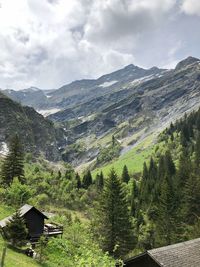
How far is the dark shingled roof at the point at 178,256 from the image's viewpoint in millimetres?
20969

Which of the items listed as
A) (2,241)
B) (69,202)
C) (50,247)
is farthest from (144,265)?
(69,202)

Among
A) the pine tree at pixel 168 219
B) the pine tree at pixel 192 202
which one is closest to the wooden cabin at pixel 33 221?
the pine tree at pixel 168 219

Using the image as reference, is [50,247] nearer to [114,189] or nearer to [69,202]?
[114,189]

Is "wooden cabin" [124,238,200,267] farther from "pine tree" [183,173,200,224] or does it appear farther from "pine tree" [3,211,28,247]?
"pine tree" [183,173,200,224]

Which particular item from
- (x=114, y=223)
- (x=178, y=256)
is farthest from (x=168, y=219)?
(x=178, y=256)

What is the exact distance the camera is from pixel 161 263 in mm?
20750

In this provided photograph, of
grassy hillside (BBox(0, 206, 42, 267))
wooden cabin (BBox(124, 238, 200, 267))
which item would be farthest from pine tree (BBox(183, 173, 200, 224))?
wooden cabin (BBox(124, 238, 200, 267))

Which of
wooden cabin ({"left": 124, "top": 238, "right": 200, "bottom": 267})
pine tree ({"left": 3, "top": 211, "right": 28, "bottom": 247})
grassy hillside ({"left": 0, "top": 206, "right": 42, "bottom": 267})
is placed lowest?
grassy hillside ({"left": 0, "top": 206, "right": 42, "bottom": 267})

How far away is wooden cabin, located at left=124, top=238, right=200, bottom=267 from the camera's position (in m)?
21.0

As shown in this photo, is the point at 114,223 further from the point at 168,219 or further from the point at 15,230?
the point at 15,230

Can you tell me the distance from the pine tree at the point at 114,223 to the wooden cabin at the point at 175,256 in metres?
40.8

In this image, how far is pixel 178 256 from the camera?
2152 centimetres

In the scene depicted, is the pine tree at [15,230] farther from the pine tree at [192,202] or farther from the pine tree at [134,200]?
the pine tree at [134,200]

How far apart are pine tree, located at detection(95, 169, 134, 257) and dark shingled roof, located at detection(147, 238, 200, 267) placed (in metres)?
41.5
